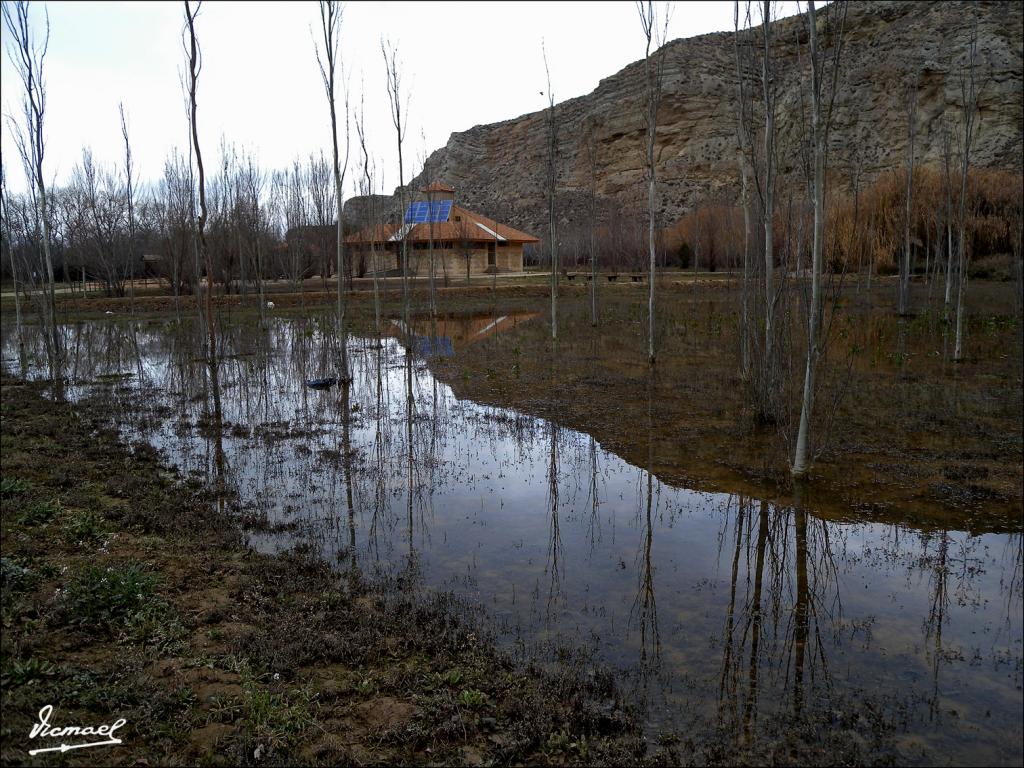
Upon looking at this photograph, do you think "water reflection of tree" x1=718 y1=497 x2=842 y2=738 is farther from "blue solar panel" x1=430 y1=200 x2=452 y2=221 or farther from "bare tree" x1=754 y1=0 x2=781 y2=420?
"blue solar panel" x1=430 y1=200 x2=452 y2=221

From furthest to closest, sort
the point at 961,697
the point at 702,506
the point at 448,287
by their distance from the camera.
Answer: the point at 448,287
the point at 702,506
the point at 961,697

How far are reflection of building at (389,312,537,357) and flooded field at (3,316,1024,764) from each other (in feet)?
28.2

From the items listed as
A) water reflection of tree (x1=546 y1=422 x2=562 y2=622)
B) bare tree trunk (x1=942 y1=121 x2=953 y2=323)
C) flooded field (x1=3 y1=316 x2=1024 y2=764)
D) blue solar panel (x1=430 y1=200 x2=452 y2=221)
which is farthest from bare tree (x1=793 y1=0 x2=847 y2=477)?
blue solar panel (x1=430 y1=200 x2=452 y2=221)

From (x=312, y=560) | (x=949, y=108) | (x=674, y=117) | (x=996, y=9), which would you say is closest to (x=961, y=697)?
(x=312, y=560)

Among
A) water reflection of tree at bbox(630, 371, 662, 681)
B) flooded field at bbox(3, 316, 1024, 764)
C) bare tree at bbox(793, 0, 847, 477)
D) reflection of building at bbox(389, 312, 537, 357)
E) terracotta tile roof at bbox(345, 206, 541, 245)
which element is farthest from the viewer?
terracotta tile roof at bbox(345, 206, 541, 245)

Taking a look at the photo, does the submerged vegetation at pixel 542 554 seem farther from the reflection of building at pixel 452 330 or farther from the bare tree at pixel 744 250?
the reflection of building at pixel 452 330

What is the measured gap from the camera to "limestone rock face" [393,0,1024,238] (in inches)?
2005

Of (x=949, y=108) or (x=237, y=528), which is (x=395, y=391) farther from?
(x=949, y=108)

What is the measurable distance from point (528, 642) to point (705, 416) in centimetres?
685

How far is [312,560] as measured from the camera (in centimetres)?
605

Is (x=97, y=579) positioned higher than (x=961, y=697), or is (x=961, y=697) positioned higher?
(x=97, y=579)
